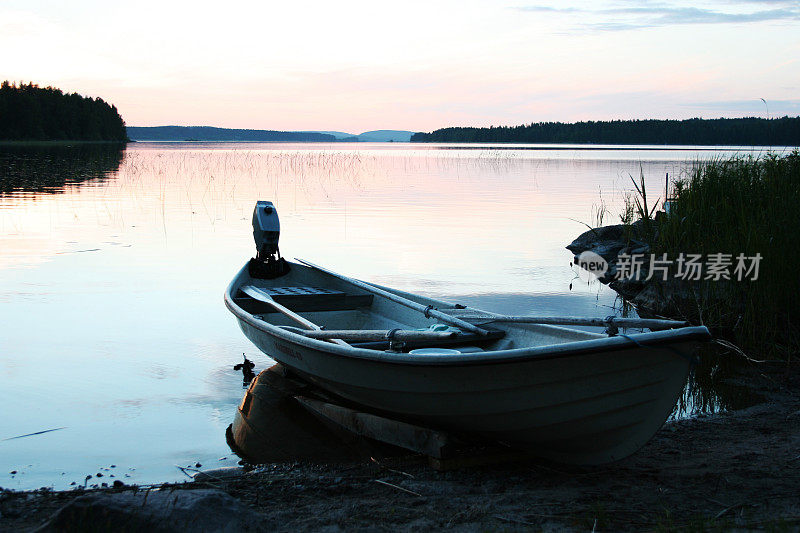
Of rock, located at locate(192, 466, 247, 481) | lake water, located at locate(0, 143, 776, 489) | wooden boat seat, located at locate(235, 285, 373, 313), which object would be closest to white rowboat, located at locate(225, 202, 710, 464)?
rock, located at locate(192, 466, 247, 481)

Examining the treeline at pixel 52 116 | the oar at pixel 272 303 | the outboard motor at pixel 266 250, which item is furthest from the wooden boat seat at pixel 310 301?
the treeline at pixel 52 116

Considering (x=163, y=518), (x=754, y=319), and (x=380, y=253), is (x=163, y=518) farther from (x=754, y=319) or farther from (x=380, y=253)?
(x=380, y=253)

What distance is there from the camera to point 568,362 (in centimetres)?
426

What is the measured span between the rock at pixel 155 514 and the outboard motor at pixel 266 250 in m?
5.61

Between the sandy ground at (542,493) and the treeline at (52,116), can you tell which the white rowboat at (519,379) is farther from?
the treeline at (52,116)

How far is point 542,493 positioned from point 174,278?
9.21 meters

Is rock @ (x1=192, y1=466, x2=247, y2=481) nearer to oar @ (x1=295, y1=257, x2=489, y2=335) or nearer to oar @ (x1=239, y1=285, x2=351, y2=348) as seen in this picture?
oar @ (x1=239, y1=285, x2=351, y2=348)

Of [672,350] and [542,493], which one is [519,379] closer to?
[542,493]

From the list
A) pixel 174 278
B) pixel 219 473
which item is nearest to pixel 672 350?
pixel 219 473

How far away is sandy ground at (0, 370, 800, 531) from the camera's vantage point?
12.9 ft

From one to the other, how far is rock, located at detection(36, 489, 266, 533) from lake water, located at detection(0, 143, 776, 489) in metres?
1.60

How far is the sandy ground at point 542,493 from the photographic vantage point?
3945 mm

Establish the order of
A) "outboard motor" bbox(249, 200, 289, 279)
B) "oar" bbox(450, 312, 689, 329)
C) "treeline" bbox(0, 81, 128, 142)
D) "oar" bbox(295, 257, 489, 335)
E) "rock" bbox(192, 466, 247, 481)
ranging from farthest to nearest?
1. "treeline" bbox(0, 81, 128, 142)
2. "outboard motor" bbox(249, 200, 289, 279)
3. "oar" bbox(295, 257, 489, 335)
4. "rock" bbox(192, 466, 247, 481)
5. "oar" bbox(450, 312, 689, 329)

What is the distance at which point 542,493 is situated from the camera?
446 cm
